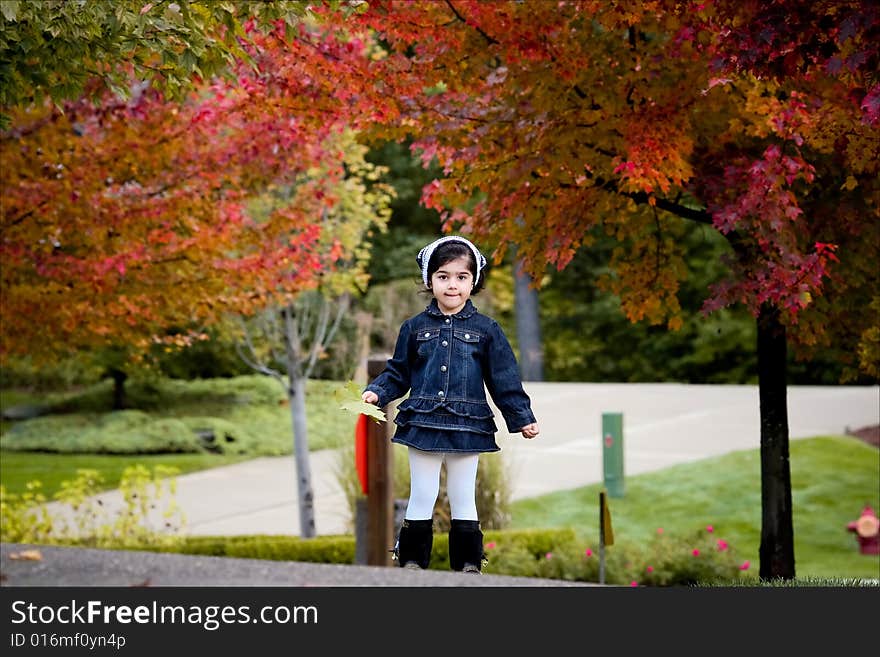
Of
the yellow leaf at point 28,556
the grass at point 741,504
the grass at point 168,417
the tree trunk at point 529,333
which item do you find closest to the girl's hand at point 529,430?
the yellow leaf at point 28,556

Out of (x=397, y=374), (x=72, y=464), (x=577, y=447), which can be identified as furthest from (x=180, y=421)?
(x=397, y=374)

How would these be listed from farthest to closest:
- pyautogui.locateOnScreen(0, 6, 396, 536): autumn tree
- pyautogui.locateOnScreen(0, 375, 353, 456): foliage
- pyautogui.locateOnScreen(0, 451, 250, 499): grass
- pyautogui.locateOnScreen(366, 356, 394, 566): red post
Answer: pyautogui.locateOnScreen(0, 375, 353, 456): foliage → pyautogui.locateOnScreen(0, 451, 250, 499): grass → pyautogui.locateOnScreen(0, 6, 396, 536): autumn tree → pyautogui.locateOnScreen(366, 356, 394, 566): red post

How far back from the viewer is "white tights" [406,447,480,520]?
104 inches

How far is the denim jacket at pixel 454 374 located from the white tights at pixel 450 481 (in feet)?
0.27

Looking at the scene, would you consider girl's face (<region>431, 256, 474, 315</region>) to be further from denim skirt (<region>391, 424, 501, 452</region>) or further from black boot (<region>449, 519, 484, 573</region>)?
black boot (<region>449, 519, 484, 573</region>)

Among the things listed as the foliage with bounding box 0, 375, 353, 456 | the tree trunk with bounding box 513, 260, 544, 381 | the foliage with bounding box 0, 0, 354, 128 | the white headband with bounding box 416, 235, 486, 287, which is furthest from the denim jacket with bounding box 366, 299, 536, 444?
the tree trunk with bounding box 513, 260, 544, 381

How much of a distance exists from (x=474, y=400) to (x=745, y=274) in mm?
4790

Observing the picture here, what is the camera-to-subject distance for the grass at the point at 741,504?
42.4 feet

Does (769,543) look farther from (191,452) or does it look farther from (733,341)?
(733,341)

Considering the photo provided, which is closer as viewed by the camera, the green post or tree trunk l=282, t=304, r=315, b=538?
tree trunk l=282, t=304, r=315, b=538

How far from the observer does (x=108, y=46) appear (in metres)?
6.13

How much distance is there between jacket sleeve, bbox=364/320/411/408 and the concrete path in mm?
10105

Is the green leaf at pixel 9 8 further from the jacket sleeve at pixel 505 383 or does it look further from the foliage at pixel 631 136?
the jacket sleeve at pixel 505 383

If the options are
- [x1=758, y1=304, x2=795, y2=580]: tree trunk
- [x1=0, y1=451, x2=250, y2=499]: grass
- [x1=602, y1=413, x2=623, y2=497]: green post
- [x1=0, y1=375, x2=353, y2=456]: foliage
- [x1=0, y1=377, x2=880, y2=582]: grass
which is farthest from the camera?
[x1=0, y1=375, x2=353, y2=456]: foliage
